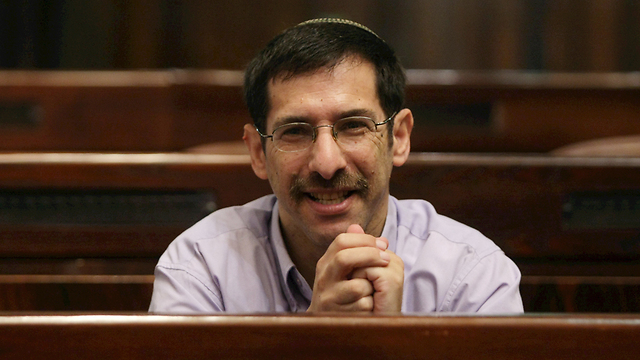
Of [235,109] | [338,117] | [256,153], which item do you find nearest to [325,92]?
[338,117]

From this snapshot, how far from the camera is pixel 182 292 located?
2.06 feet

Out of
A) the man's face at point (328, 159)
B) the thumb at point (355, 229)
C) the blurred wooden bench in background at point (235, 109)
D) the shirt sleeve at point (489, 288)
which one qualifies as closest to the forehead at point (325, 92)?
the man's face at point (328, 159)

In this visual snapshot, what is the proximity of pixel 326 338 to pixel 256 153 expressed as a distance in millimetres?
380

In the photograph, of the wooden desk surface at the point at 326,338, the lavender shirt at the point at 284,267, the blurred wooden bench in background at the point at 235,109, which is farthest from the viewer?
the blurred wooden bench in background at the point at 235,109

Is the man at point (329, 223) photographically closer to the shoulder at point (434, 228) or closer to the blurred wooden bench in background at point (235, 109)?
the shoulder at point (434, 228)

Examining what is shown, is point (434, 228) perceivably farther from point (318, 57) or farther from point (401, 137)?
point (318, 57)

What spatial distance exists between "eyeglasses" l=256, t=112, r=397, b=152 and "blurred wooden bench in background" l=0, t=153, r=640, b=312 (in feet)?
0.39

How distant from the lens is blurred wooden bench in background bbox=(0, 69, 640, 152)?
1437 mm

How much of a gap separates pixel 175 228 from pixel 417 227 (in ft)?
1.09

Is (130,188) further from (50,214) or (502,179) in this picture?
(502,179)

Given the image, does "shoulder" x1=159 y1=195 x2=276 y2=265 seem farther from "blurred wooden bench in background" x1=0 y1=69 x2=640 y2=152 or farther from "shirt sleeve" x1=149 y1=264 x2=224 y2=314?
"blurred wooden bench in background" x1=0 y1=69 x2=640 y2=152

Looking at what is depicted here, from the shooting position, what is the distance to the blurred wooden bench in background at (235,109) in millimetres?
1437

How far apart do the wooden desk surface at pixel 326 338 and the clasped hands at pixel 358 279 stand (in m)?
0.16

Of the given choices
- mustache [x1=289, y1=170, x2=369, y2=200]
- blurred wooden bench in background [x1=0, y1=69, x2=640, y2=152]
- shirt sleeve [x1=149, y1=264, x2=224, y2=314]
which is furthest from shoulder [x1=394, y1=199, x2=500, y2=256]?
blurred wooden bench in background [x1=0, y1=69, x2=640, y2=152]
